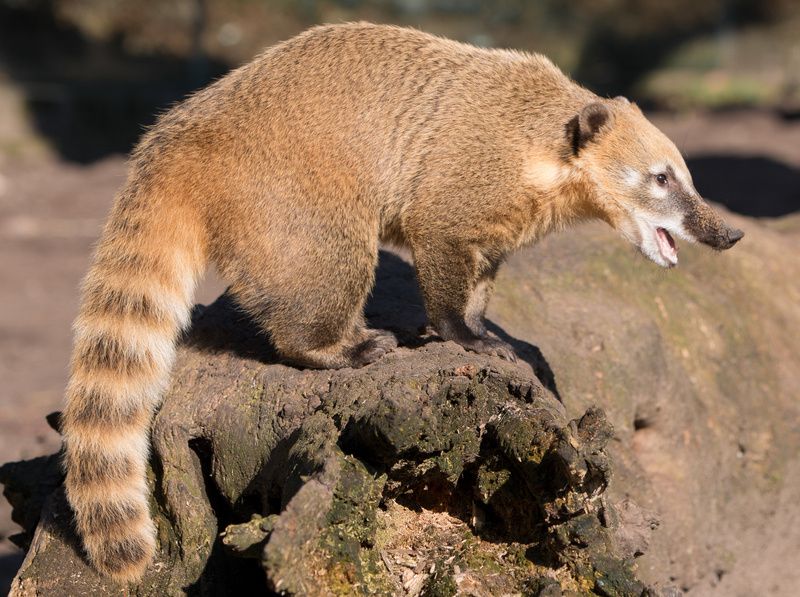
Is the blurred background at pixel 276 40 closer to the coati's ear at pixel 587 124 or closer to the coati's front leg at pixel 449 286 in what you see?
the coati's ear at pixel 587 124

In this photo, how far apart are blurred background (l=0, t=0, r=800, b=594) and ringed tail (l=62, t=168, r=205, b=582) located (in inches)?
347

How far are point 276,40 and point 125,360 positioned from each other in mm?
12619

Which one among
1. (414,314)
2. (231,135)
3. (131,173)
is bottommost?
(414,314)

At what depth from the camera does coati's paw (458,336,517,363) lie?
397cm

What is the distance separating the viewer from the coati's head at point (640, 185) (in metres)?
4.27

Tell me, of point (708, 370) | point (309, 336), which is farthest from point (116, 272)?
point (708, 370)

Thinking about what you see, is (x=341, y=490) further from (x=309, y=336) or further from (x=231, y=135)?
(x=231, y=135)

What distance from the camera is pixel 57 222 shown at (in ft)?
38.6

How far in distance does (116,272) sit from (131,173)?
1.61 ft

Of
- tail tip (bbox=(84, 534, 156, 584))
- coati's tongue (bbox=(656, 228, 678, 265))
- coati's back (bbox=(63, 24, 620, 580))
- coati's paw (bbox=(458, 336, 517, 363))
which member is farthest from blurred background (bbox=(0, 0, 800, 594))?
tail tip (bbox=(84, 534, 156, 584))

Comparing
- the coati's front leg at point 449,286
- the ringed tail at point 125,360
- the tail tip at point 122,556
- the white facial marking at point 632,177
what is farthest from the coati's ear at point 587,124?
the tail tip at point 122,556

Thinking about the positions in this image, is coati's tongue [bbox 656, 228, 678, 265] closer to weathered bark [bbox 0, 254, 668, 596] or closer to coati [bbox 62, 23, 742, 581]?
coati [bbox 62, 23, 742, 581]

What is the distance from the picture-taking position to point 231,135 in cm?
397

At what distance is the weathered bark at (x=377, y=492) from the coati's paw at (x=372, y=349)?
0.36 feet
